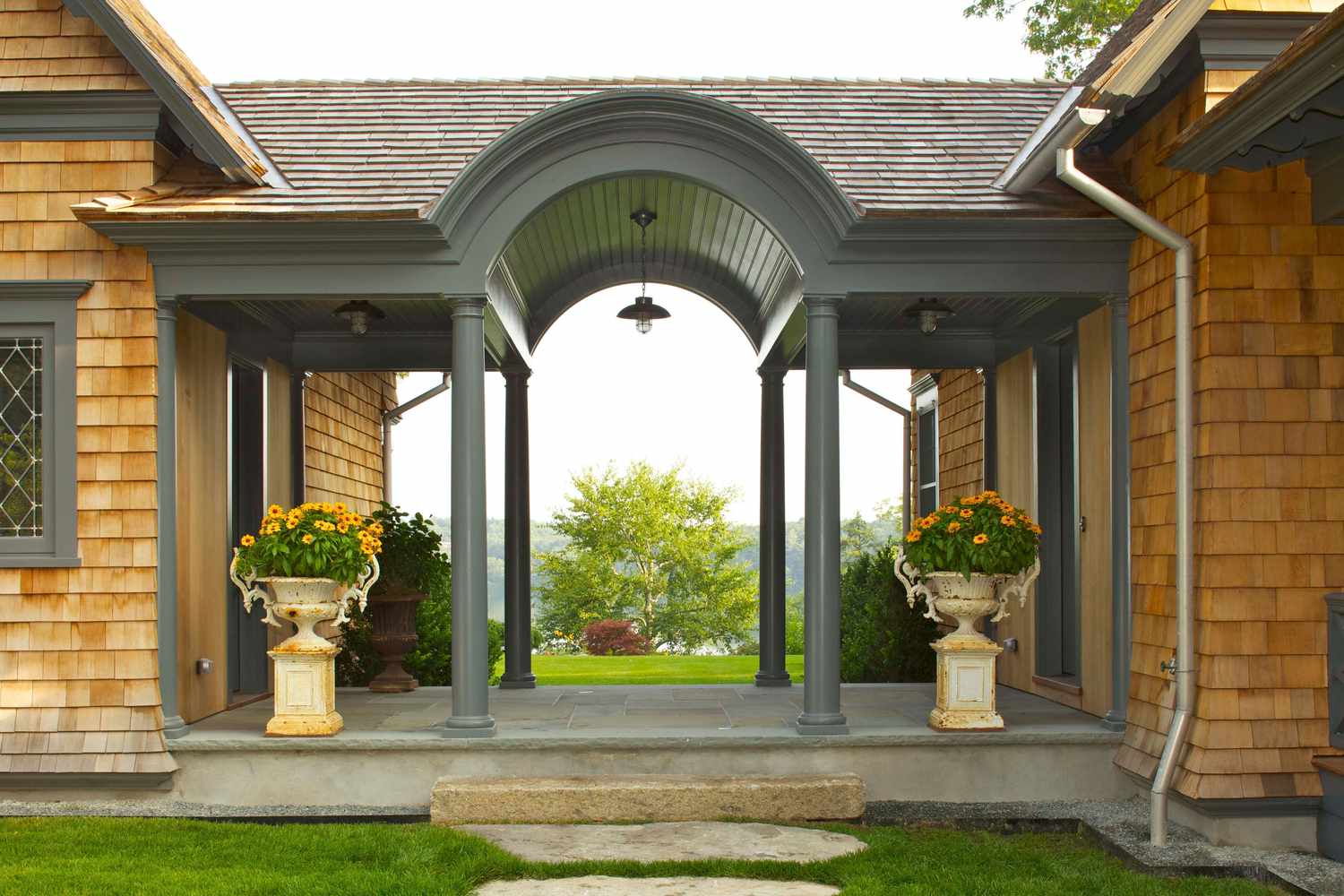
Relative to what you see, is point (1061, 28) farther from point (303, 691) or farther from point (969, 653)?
point (303, 691)

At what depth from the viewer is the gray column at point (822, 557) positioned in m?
6.79

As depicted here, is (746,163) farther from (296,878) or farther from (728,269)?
(296,878)

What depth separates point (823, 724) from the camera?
675cm

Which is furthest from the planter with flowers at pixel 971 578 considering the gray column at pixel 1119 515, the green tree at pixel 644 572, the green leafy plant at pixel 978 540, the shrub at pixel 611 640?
the green tree at pixel 644 572

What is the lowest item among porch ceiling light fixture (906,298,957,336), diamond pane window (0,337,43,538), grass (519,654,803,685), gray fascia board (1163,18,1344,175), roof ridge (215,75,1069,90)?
grass (519,654,803,685)

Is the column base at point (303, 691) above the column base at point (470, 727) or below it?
above

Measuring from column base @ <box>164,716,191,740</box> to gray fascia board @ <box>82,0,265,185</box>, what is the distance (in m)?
2.99

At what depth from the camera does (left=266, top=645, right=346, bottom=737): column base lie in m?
6.81

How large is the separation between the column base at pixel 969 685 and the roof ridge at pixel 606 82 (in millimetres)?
4087

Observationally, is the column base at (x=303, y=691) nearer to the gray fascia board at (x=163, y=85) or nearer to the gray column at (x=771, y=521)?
the gray fascia board at (x=163, y=85)

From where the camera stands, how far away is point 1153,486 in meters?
6.55

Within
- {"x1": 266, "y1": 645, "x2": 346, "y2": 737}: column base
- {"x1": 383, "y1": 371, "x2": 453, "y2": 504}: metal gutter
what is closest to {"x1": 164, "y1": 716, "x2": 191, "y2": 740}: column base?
{"x1": 266, "y1": 645, "x2": 346, "y2": 737}: column base

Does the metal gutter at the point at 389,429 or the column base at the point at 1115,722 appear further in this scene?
the metal gutter at the point at 389,429

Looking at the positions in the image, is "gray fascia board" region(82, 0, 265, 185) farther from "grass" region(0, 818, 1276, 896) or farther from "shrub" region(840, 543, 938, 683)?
"shrub" region(840, 543, 938, 683)
